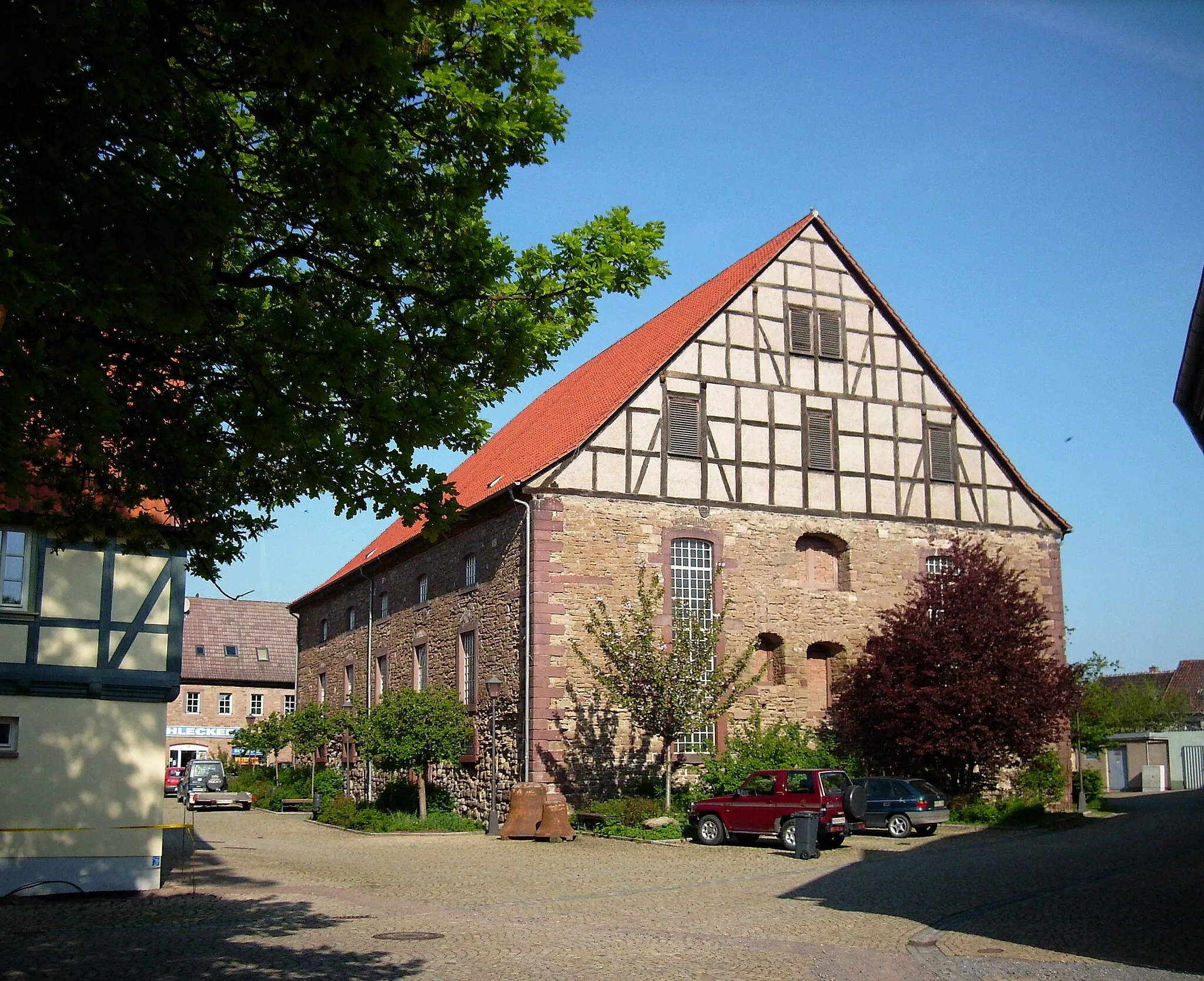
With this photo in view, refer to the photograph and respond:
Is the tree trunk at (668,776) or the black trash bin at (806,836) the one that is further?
the tree trunk at (668,776)

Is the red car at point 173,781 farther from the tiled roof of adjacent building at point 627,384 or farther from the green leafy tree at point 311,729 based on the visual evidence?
the tiled roof of adjacent building at point 627,384

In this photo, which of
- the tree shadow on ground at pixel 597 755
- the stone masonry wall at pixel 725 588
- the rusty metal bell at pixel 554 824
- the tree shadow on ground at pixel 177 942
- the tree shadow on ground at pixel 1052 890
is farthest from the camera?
the stone masonry wall at pixel 725 588

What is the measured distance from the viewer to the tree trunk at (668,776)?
23427mm

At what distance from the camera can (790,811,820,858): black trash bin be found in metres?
19.2

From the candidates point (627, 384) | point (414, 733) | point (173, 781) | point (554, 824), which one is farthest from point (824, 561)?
point (173, 781)

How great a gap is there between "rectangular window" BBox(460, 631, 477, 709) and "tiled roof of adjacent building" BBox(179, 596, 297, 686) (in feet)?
92.3

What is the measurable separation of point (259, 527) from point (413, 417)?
114 inches

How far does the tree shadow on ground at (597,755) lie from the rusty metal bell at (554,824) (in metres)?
1.46

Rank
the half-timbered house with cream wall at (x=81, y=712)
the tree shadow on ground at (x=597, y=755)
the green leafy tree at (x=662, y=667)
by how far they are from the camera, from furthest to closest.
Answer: the tree shadow on ground at (x=597, y=755) < the green leafy tree at (x=662, y=667) < the half-timbered house with cream wall at (x=81, y=712)

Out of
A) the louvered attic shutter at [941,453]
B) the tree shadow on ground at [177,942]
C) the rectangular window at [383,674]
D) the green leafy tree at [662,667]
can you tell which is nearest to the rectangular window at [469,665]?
the green leafy tree at [662,667]

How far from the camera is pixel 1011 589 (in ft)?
84.2

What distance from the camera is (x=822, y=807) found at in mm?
20156

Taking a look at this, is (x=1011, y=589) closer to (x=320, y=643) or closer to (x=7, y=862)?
(x=7, y=862)

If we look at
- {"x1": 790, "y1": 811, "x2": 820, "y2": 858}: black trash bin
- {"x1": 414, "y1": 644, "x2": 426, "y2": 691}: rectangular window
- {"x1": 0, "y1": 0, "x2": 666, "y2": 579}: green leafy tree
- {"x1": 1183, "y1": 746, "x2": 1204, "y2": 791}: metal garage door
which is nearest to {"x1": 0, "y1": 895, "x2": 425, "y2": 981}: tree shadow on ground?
{"x1": 0, "y1": 0, "x2": 666, "y2": 579}: green leafy tree
